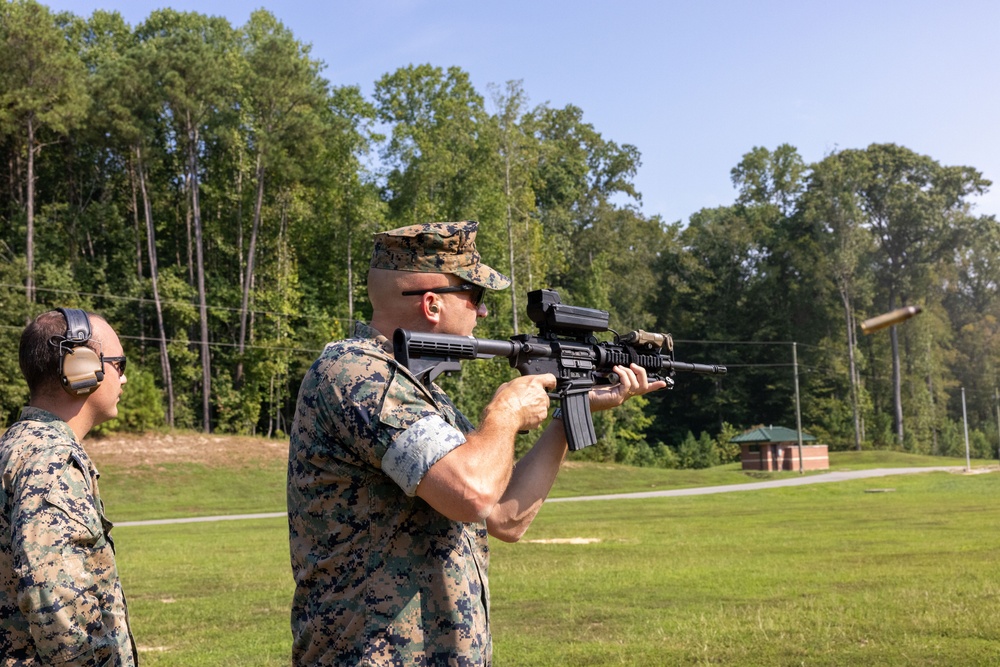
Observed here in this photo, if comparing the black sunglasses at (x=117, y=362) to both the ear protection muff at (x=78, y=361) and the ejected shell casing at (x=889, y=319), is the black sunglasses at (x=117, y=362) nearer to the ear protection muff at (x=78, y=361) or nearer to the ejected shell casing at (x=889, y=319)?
the ear protection muff at (x=78, y=361)

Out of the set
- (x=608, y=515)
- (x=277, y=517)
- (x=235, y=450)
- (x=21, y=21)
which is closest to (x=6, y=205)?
(x=21, y=21)

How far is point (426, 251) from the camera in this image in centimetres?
392

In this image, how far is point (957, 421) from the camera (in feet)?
340

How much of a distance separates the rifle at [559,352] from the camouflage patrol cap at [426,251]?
0.25 m

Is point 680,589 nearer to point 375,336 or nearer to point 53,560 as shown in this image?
point 375,336

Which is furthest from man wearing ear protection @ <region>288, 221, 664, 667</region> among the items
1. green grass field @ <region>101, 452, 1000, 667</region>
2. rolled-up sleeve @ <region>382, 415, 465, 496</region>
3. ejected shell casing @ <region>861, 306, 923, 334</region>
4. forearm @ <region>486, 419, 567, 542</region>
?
green grass field @ <region>101, 452, 1000, 667</region>

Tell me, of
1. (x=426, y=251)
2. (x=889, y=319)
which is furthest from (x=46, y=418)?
(x=889, y=319)

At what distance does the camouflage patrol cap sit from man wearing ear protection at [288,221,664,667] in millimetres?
340

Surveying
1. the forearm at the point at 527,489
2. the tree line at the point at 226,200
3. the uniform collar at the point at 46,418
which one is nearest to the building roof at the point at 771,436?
the tree line at the point at 226,200

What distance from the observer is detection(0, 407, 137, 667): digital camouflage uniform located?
3816 millimetres

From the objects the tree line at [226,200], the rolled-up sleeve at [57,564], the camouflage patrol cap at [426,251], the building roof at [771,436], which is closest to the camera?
the rolled-up sleeve at [57,564]

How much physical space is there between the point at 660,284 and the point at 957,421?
32665 mm

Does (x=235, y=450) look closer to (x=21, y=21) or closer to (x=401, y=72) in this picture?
(x=21, y=21)

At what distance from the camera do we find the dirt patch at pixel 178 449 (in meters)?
47.3
